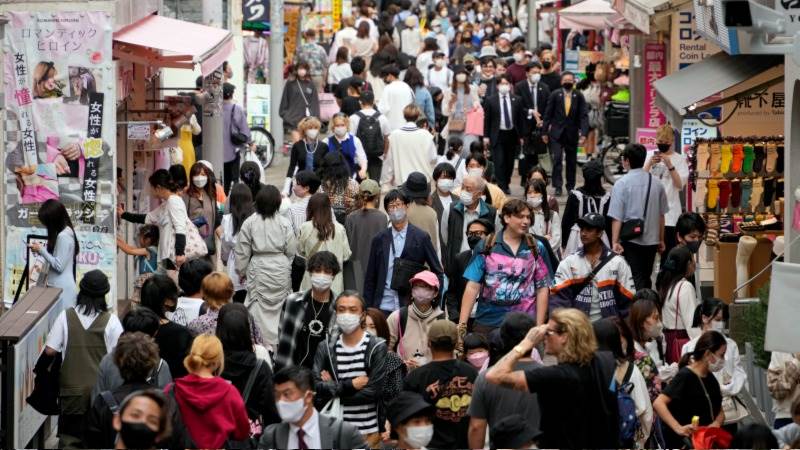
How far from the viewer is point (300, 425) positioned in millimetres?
8086

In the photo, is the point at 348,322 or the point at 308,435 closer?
the point at 308,435

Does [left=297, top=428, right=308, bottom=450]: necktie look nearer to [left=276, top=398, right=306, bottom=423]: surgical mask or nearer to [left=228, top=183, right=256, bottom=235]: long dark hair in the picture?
[left=276, top=398, right=306, bottom=423]: surgical mask

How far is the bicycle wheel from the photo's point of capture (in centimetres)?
2648

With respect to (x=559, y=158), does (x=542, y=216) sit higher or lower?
lower

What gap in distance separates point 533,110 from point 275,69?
5876mm

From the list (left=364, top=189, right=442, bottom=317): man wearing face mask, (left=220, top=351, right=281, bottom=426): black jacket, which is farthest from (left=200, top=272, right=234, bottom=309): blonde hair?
(left=364, top=189, right=442, bottom=317): man wearing face mask

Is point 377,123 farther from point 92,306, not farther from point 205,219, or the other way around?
point 92,306

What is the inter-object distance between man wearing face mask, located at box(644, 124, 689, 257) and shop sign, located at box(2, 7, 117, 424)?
5.29 metres

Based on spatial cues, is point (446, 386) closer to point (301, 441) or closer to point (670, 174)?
point (301, 441)

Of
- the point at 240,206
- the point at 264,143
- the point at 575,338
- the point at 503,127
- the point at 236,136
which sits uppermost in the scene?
the point at 503,127

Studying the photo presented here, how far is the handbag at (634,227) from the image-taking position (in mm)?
15453

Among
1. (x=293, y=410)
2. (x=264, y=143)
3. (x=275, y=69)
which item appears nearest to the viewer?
(x=293, y=410)

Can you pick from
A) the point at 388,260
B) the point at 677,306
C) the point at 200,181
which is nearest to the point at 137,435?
the point at 677,306

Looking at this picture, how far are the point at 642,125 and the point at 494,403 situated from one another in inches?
681
